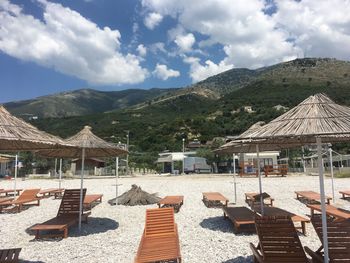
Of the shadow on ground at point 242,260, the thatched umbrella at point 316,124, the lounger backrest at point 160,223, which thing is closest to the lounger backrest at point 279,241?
the thatched umbrella at point 316,124

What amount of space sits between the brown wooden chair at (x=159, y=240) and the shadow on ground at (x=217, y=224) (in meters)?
2.01

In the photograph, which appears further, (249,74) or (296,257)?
(249,74)

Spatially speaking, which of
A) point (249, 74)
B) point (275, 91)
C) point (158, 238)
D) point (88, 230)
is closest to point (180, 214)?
point (88, 230)

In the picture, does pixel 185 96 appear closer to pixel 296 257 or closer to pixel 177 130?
pixel 177 130

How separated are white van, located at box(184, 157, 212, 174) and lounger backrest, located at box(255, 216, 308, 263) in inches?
1594

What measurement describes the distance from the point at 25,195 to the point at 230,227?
850 centimetres

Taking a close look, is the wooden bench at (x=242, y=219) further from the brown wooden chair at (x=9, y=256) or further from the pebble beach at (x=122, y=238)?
the brown wooden chair at (x=9, y=256)

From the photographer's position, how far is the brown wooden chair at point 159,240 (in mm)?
5102

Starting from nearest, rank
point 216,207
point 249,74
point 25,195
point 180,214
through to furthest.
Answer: point 180,214 → point 216,207 → point 25,195 → point 249,74

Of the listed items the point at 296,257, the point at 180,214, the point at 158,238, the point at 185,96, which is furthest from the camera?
the point at 185,96

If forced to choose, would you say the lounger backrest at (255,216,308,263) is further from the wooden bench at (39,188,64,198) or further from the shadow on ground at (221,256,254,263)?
the wooden bench at (39,188,64,198)

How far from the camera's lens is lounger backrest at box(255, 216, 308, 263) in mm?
4816

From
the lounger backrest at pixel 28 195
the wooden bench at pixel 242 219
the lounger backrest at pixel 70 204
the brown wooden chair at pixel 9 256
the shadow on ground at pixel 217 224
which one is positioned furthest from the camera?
the lounger backrest at pixel 28 195

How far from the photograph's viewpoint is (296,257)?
4.84 m
